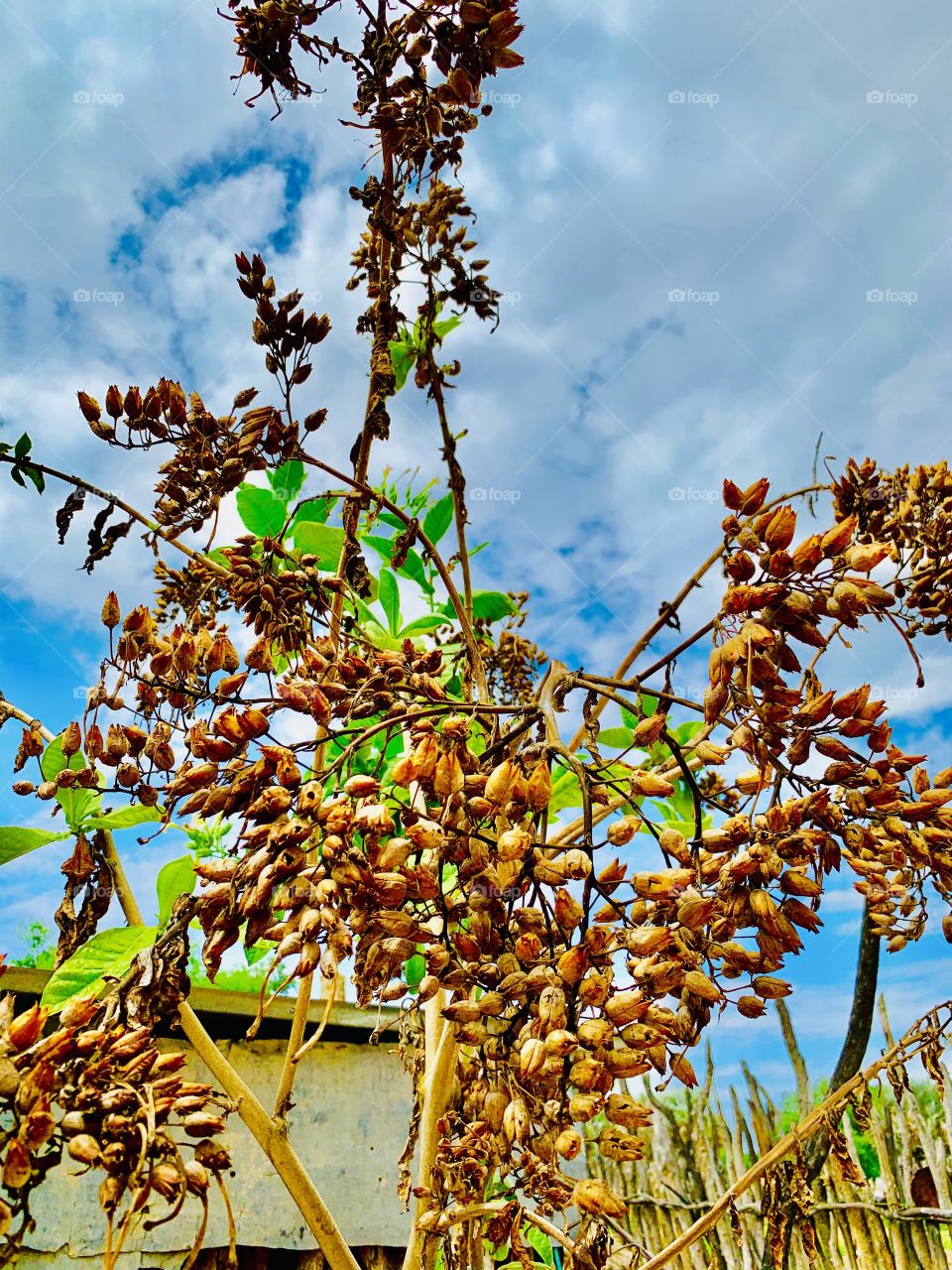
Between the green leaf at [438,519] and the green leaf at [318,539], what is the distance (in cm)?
19

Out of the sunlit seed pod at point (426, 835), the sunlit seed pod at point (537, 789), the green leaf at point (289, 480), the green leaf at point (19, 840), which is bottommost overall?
the sunlit seed pod at point (426, 835)

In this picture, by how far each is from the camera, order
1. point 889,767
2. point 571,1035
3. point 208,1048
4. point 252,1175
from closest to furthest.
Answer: point 571,1035
point 889,767
point 208,1048
point 252,1175

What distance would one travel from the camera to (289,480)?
134cm

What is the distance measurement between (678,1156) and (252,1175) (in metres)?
1.27

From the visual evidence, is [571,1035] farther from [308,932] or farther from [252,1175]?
[252,1175]

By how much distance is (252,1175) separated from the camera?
1.52 metres

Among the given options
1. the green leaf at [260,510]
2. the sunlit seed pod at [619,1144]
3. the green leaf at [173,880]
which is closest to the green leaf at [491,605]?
the green leaf at [260,510]

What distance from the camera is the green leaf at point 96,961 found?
824 mm

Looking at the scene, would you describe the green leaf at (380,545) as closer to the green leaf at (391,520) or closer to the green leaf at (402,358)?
the green leaf at (391,520)

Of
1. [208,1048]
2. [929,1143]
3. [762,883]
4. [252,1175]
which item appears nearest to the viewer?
[762,883]

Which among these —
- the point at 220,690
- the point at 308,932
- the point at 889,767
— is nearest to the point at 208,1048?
the point at 220,690

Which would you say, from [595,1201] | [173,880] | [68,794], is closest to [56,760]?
[68,794]

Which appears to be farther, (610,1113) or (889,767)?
(889,767)

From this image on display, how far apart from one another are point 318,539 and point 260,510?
15cm
